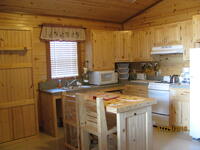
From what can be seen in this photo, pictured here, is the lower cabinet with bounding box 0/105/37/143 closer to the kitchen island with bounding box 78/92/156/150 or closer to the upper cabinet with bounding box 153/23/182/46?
the kitchen island with bounding box 78/92/156/150

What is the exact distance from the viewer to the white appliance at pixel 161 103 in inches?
175

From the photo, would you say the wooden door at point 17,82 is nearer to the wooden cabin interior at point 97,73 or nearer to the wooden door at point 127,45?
the wooden cabin interior at point 97,73

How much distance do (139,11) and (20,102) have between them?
3.65 m

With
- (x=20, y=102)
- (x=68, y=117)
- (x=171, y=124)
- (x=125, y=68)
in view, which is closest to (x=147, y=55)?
(x=125, y=68)

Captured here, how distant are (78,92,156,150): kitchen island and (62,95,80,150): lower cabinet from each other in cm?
34

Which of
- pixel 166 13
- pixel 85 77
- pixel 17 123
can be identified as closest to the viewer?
pixel 17 123

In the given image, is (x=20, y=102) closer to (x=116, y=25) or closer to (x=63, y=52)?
(x=63, y=52)

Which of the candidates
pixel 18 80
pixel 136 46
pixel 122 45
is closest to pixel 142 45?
pixel 136 46

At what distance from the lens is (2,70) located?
390 cm

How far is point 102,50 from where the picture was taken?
16.8ft

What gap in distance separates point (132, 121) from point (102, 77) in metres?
2.28

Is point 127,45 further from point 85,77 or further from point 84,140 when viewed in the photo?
point 84,140

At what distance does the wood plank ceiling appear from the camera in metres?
4.11

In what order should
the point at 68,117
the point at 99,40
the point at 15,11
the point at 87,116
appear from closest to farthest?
the point at 87,116
the point at 68,117
the point at 15,11
the point at 99,40
